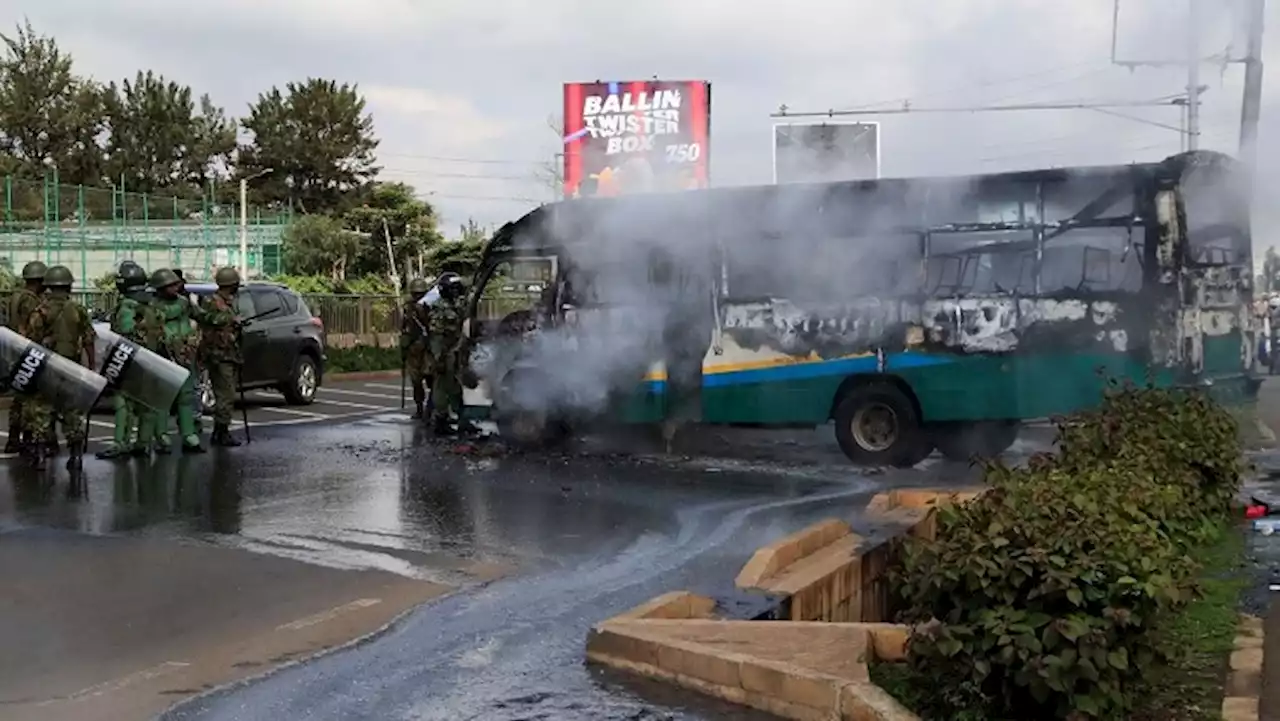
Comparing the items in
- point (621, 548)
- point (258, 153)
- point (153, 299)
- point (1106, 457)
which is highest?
point (258, 153)

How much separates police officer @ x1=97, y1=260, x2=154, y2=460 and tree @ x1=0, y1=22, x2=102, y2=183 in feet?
129

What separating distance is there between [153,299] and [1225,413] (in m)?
9.32

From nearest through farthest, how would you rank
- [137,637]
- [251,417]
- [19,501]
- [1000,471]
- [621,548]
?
[1000,471] < [137,637] < [621,548] < [19,501] < [251,417]

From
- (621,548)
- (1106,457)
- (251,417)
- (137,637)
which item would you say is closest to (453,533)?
(621,548)

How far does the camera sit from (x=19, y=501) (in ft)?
32.8

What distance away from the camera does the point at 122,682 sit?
18.2 ft

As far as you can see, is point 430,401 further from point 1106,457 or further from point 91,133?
point 91,133

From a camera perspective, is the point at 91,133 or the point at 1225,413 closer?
the point at 1225,413

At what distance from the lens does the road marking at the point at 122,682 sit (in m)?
5.35

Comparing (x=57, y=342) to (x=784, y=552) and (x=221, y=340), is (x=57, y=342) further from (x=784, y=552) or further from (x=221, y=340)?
(x=784, y=552)

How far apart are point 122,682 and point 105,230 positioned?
2882 centimetres

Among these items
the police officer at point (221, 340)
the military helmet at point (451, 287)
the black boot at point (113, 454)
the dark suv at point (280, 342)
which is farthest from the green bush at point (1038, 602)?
the dark suv at point (280, 342)

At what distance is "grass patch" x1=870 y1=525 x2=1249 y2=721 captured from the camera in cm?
471

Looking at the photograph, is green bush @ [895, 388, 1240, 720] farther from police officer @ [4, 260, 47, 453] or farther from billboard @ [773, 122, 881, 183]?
billboard @ [773, 122, 881, 183]
